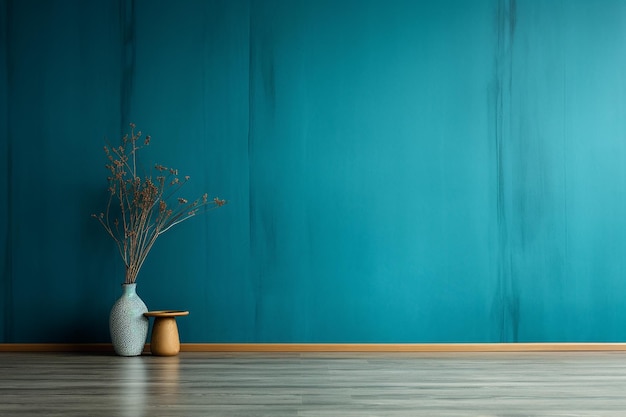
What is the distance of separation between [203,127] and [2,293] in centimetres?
143

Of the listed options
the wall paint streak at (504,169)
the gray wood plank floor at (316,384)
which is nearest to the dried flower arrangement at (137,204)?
the gray wood plank floor at (316,384)

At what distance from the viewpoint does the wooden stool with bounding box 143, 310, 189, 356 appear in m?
3.72

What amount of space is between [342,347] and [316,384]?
1097mm

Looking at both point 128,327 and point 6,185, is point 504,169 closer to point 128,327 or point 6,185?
point 128,327

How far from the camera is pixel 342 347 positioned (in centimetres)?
395

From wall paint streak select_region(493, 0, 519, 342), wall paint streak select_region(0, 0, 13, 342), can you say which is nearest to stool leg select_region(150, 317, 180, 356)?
wall paint streak select_region(0, 0, 13, 342)

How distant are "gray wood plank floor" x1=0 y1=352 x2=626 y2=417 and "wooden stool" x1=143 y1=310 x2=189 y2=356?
7 cm

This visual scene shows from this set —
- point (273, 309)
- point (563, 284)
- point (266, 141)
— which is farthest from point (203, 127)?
point (563, 284)

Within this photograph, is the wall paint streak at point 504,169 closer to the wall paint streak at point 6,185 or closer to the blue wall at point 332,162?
the blue wall at point 332,162

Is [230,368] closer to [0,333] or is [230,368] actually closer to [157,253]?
[157,253]

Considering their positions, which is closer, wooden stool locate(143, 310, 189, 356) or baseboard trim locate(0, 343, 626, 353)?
wooden stool locate(143, 310, 189, 356)

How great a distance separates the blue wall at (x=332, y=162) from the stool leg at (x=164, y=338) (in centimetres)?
23

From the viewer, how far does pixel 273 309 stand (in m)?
3.99

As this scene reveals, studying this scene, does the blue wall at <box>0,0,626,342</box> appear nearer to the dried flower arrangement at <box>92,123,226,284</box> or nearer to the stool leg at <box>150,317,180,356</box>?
the dried flower arrangement at <box>92,123,226,284</box>
